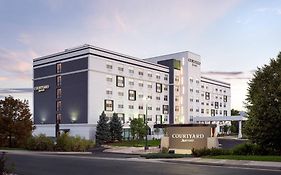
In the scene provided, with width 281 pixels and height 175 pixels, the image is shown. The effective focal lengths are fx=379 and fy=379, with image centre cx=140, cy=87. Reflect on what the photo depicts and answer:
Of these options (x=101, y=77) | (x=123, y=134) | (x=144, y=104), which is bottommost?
(x=123, y=134)

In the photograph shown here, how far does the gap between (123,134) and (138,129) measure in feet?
34.5

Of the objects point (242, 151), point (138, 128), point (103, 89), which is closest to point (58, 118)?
point (103, 89)

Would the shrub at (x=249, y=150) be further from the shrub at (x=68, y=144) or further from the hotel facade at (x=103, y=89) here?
the hotel facade at (x=103, y=89)

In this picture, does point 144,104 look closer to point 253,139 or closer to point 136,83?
point 136,83

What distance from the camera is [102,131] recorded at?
8125cm

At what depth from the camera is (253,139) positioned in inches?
1243

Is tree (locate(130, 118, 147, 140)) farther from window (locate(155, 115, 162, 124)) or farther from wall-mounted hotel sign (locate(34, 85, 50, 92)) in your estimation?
wall-mounted hotel sign (locate(34, 85, 50, 92))

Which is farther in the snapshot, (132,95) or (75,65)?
(132,95)

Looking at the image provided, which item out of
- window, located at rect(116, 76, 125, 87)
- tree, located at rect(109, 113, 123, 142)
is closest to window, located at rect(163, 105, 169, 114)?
window, located at rect(116, 76, 125, 87)

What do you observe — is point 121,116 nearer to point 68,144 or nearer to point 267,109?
point 68,144

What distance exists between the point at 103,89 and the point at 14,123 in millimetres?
37981

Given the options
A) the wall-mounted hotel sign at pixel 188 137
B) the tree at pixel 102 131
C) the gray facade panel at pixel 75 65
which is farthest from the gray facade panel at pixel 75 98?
the wall-mounted hotel sign at pixel 188 137

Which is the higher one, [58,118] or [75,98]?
[75,98]

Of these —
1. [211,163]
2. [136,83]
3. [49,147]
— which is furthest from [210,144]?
[136,83]
